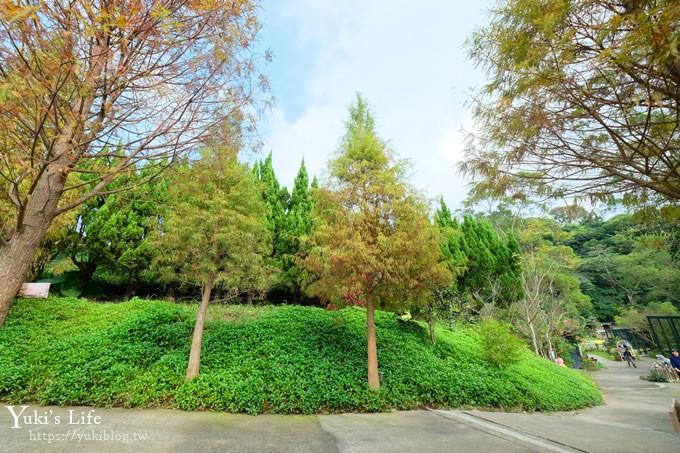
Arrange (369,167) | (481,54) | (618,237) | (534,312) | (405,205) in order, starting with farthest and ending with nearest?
(618,237), (534,312), (369,167), (405,205), (481,54)

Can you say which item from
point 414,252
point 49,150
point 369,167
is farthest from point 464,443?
point 49,150

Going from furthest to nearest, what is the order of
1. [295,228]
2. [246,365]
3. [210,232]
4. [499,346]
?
[295,228] < [499,346] < [210,232] < [246,365]

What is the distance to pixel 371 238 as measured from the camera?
5168 mm

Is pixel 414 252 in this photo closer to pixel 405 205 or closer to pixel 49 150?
pixel 405 205

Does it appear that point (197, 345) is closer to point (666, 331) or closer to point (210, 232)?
point (210, 232)

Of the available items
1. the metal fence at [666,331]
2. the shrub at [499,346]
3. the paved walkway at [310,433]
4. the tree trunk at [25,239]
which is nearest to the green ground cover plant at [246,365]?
the shrub at [499,346]

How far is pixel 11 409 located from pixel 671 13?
26.6 feet

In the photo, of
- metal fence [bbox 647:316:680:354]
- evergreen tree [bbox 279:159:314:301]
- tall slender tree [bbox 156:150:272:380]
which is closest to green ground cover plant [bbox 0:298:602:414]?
tall slender tree [bbox 156:150:272:380]

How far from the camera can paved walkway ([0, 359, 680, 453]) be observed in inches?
125

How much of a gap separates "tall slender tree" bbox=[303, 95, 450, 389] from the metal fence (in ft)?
53.4

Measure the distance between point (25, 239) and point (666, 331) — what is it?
24.1 m

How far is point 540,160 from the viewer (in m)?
3.47

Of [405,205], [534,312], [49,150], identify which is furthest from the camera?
[534,312]

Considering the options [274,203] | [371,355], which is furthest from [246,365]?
[274,203]
